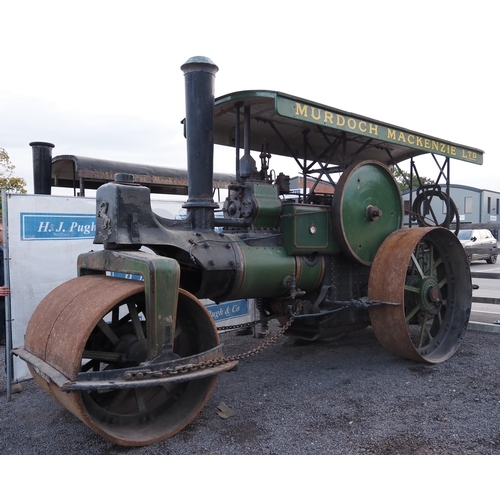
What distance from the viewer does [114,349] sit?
9.72 feet

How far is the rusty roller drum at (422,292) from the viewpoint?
3.83 metres

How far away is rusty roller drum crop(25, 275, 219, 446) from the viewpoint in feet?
7.89

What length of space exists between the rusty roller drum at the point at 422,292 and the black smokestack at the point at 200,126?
1.59 meters

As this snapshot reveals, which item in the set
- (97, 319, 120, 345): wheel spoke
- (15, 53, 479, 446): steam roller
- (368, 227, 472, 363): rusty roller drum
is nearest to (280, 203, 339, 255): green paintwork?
(15, 53, 479, 446): steam roller

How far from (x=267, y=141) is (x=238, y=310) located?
2040mm

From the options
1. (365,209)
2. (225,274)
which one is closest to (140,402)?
(225,274)

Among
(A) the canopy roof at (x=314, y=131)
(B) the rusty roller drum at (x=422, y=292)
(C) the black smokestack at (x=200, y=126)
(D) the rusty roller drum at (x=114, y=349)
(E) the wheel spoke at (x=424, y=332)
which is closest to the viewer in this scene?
(D) the rusty roller drum at (x=114, y=349)

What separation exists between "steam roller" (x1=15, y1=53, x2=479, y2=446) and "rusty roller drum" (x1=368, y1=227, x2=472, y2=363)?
0.04 ft

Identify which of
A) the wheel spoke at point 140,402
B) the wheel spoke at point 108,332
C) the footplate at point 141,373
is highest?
the wheel spoke at point 108,332

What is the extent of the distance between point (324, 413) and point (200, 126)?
6.81ft

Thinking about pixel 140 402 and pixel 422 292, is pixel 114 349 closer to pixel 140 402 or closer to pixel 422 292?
pixel 140 402

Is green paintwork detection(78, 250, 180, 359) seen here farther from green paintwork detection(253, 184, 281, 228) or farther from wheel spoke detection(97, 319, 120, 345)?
green paintwork detection(253, 184, 281, 228)

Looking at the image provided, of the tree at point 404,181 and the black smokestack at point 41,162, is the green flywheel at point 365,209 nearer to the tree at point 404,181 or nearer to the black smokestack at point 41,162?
the tree at point 404,181

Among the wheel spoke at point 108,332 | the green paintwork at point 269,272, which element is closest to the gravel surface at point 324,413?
the wheel spoke at point 108,332
